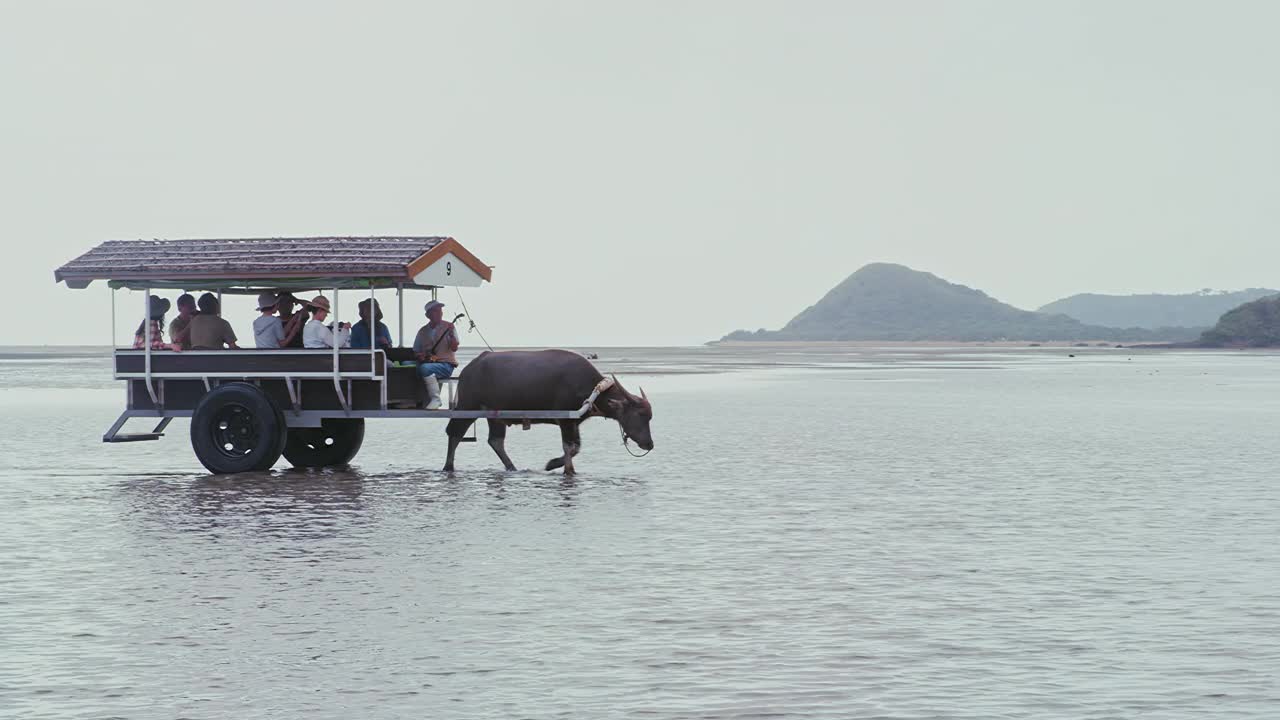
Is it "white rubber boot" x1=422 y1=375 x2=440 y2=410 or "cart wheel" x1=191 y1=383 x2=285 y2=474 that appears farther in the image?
"white rubber boot" x1=422 y1=375 x2=440 y2=410

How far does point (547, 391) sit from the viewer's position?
23062 mm

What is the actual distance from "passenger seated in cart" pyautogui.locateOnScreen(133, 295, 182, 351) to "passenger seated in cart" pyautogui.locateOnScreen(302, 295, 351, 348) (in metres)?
2.18

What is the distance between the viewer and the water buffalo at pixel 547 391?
75.6 feet

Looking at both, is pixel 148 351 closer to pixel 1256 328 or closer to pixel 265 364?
pixel 265 364

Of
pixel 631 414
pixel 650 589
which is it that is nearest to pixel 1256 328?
pixel 631 414

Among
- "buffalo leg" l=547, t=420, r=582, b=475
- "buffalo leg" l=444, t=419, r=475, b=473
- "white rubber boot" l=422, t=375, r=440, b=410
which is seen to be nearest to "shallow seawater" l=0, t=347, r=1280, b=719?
"buffalo leg" l=444, t=419, r=475, b=473

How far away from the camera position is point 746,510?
18531 mm

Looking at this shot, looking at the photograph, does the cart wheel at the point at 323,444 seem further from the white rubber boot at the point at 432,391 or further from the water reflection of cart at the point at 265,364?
the white rubber boot at the point at 432,391

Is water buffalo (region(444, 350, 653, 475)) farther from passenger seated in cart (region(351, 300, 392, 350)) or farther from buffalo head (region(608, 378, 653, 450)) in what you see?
passenger seated in cart (region(351, 300, 392, 350))

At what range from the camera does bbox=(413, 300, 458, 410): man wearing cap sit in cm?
2366

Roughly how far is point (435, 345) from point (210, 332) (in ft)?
11.3

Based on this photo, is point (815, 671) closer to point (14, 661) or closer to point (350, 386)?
point (14, 661)

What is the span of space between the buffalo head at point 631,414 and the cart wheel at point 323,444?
14.4ft

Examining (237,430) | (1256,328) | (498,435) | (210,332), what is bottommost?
(498,435)
